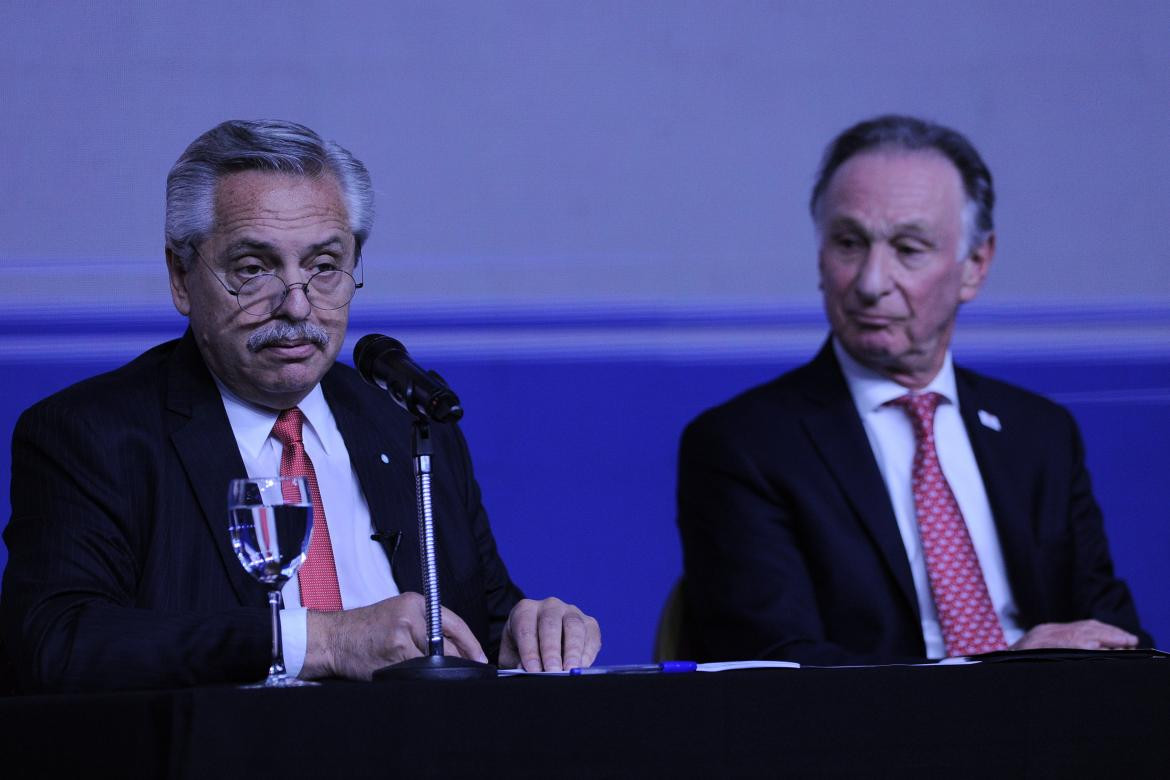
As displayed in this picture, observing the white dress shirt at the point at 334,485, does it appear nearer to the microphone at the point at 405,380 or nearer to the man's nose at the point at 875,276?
the microphone at the point at 405,380

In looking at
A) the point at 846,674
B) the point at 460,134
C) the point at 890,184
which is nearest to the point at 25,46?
the point at 460,134

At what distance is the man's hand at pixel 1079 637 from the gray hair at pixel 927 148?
109cm

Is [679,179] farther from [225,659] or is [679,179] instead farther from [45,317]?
[225,659]

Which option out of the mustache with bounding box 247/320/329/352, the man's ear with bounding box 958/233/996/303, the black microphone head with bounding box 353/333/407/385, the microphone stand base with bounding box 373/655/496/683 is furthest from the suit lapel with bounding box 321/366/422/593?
the man's ear with bounding box 958/233/996/303

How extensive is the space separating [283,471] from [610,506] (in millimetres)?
1374

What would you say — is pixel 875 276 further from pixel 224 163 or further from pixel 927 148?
pixel 224 163

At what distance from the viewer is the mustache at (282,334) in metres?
2.58

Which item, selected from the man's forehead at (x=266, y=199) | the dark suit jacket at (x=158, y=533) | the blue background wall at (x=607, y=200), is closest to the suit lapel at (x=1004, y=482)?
the blue background wall at (x=607, y=200)

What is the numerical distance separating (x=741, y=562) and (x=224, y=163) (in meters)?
1.32

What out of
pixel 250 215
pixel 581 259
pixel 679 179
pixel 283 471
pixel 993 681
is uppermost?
pixel 679 179

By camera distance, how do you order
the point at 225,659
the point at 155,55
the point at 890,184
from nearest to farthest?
1. the point at 225,659
2. the point at 890,184
3. the point at 155,55

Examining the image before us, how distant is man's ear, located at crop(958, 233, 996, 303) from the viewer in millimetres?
3625

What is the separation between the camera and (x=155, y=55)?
370 centimetres

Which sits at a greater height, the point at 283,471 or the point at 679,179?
the point at 679,179
